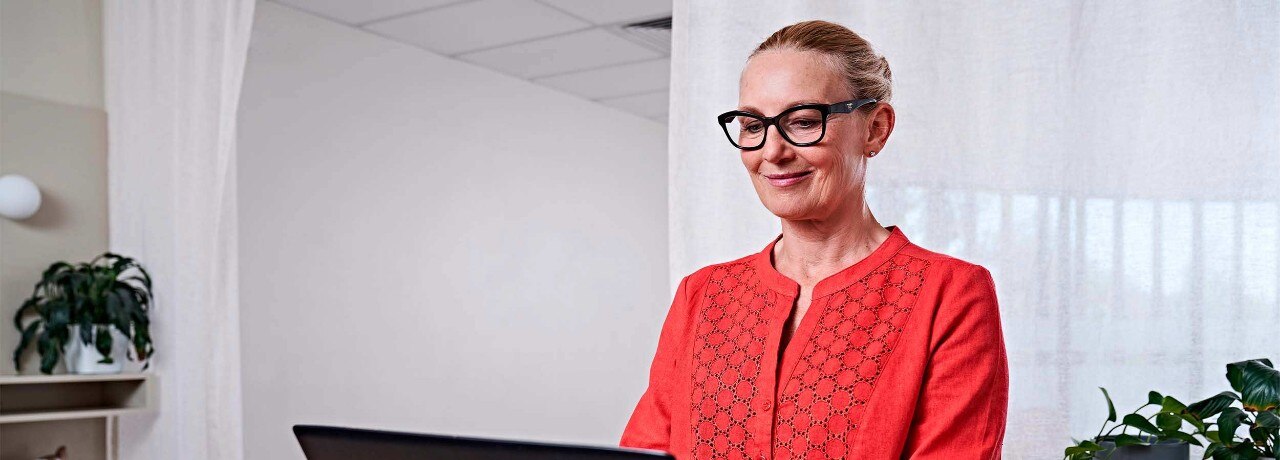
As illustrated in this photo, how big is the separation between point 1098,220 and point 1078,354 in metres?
0.26

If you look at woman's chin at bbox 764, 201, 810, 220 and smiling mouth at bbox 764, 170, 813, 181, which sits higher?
smiling mouth at bbox 764, 170, 813, 181

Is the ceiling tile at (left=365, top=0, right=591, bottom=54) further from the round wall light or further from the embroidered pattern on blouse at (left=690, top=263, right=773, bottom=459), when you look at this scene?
the embroidered pattern on blouse at (left=690, top=263, right=773, bottom=459)

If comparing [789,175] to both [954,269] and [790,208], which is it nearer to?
[790,208]

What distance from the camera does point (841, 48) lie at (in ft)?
3.97

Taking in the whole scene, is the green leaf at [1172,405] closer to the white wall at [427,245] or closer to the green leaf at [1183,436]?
the green leaf at [1183,436]

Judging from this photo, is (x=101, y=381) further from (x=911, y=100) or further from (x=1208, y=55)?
(x=1208, y=55)

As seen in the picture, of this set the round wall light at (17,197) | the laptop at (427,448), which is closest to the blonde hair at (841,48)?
the laptop at (427,448)

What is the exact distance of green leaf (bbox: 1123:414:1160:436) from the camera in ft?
5.72

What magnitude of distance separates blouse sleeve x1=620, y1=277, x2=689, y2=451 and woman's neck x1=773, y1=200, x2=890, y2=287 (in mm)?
172

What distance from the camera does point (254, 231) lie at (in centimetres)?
470

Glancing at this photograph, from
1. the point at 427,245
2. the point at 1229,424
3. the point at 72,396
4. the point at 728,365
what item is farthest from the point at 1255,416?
the point at 427,245

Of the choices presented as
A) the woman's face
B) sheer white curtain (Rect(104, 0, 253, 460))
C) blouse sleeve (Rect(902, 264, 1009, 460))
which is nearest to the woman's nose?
the woman's face

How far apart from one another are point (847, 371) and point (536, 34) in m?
4.33

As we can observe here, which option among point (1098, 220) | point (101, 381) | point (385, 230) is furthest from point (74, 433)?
point (1098, 220)
